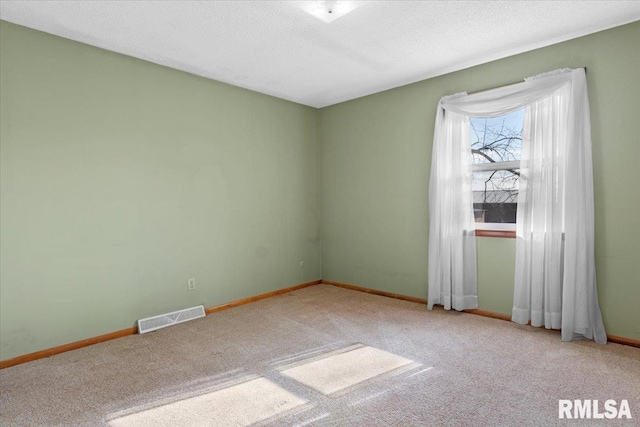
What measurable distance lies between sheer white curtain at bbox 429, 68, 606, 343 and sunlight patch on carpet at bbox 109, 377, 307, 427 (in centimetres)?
227

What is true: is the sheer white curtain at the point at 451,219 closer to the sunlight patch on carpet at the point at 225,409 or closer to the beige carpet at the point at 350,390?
the beige carpet at the point at 350,390

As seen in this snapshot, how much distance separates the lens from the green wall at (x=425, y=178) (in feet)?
9.62

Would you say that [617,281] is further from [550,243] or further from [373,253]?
[373,253]

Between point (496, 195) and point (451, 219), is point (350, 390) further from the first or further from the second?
point (496, 195)

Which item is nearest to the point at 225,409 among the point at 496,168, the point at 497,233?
the point at 497,233

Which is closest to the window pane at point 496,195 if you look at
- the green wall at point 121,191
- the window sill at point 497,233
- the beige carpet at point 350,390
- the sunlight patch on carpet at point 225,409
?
the window sill at point 497,233

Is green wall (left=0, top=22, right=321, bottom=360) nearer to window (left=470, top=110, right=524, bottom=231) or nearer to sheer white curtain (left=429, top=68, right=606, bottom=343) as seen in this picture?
sheer white curtain (left=429, top=68, right=606, bottom=343)

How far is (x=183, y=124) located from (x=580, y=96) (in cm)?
372

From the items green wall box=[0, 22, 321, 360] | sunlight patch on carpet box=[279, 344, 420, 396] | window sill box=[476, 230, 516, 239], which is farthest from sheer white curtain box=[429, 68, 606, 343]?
green wall box=[0, 22, 321, 360]

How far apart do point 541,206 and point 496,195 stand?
21.9 inches

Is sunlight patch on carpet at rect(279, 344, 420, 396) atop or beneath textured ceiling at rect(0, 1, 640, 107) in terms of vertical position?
beneath

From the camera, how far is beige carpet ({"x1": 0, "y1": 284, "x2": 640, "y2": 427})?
205 cm

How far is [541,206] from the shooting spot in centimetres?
329

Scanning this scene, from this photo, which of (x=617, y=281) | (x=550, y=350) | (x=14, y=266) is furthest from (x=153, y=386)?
(x=617, y=281)
